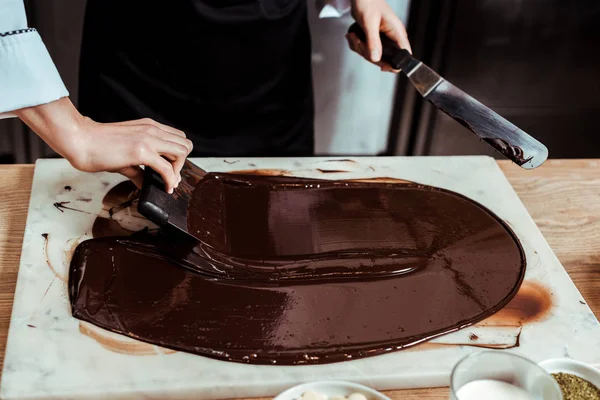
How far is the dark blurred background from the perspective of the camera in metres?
2.34

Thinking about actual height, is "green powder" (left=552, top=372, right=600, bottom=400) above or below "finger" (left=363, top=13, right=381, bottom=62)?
below

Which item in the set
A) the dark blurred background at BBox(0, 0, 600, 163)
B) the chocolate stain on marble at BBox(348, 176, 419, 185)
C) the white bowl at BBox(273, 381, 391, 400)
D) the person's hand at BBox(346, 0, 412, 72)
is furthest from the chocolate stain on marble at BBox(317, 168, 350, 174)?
the dark blurred background at BBox(0, 0, 600, 163)

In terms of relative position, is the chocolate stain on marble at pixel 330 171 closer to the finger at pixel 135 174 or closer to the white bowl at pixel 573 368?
the finger at pixel 135 174

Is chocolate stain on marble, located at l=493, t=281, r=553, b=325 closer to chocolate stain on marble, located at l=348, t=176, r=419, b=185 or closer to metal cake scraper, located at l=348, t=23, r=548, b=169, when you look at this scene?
metal cake scraper, located at l=348, t=23, r=548, b=169

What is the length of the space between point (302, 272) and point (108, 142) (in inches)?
16.0

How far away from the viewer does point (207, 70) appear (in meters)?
1.63

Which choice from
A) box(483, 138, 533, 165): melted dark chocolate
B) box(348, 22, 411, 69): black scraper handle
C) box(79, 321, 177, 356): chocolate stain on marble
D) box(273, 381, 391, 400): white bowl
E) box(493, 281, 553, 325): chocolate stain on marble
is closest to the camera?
box(273, 381, 391, 400): white bowl

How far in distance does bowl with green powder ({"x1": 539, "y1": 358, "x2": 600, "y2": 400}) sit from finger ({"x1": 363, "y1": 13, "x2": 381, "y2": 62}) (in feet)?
2.51

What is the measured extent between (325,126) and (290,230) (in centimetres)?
133

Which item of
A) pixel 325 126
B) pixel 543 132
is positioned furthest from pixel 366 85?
pixel 543 132

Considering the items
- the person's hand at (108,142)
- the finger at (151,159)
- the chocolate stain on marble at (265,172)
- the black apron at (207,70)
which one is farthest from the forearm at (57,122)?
the black apron at (207,70)

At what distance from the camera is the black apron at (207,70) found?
155 centimetres

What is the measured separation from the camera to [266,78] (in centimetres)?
169

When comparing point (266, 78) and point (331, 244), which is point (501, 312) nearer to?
point (331, 244)
